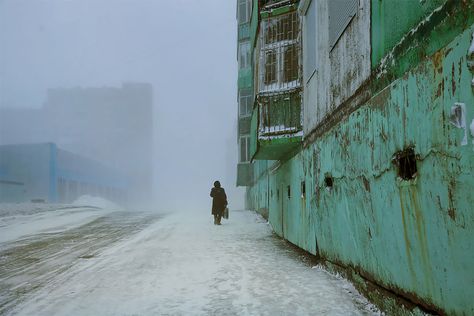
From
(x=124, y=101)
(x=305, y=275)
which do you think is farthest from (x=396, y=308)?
(x=124, y=101)

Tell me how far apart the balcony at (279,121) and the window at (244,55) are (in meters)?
16.1

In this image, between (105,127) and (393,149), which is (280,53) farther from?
(105,127)

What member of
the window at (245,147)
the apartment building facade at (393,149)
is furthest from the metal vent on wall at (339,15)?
the window at (245,147)

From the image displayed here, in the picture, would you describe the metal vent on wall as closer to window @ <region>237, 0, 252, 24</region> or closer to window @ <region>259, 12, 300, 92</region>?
window @ <region>259, 12, 300, 92</region>

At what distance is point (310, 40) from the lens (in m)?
8.52

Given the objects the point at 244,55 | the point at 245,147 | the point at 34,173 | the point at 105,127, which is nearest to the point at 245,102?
the point at 245,147

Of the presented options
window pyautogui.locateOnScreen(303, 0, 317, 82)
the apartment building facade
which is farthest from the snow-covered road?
window pyautogui.locateOnScreen(303, 0, 317, 82)

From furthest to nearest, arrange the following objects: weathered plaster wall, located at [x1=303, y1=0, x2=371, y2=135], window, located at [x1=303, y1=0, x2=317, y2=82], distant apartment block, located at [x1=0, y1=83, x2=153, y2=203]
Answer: distant apartment block, located at [x1=0, y1=83, x2=153, y2=203] → window, located at [x1=303, y1=0, x2=317, y2=82] → weathered plaster wall, located at [x1=303, y1=0, x2=371, y2=135]

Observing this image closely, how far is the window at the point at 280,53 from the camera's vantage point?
378 inches

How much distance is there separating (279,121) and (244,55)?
1707cm

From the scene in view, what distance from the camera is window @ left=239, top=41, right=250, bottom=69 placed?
25.6 metres

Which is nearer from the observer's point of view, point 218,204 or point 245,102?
point 218,204

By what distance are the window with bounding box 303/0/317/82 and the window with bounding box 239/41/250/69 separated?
665 inches

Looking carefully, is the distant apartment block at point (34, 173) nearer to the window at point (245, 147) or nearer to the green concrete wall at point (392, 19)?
the window at point (245, 147)
